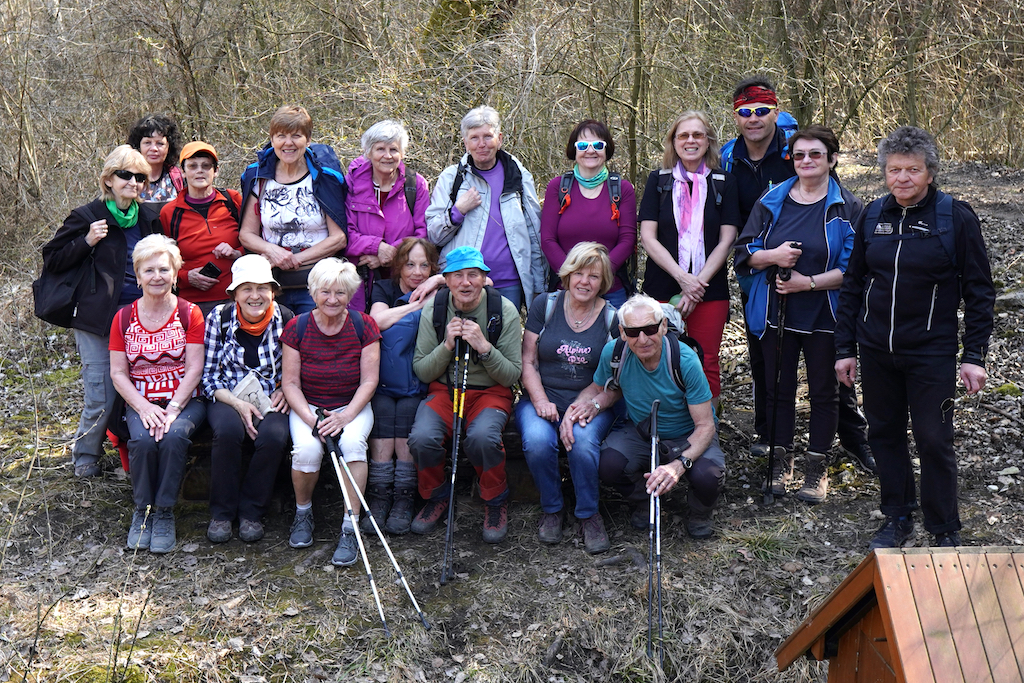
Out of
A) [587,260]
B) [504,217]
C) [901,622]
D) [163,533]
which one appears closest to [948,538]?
[901,622]

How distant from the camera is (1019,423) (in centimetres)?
559

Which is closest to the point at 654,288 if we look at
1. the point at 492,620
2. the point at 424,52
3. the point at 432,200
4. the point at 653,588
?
the point at 432,200

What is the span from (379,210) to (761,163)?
7.51 feet

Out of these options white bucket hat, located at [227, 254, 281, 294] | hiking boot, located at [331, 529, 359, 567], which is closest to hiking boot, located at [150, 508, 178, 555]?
hiking boot, located at [331, 529, 359, 567]

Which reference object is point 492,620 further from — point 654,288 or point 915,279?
point 915,279

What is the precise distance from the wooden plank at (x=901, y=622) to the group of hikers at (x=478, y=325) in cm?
172

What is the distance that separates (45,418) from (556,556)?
411 cm

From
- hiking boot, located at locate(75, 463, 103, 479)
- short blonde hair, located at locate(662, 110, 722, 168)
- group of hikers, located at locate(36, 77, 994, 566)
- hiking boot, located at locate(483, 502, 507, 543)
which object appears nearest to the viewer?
group of hikers, located at locate(36, 77, 994, 566)

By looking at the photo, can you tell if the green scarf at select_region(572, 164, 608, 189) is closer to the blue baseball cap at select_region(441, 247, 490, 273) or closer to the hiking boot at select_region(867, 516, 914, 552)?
the blue baseball cap at select_region(441, 247, 490, 273)

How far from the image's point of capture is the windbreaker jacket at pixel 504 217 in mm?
5258

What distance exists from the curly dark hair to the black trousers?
4.41 meters

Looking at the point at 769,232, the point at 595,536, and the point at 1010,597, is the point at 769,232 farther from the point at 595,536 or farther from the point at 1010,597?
the point at 1010,597

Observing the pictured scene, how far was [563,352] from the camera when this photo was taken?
16.0ft

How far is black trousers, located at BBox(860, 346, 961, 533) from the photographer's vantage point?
A: 13.5ft
